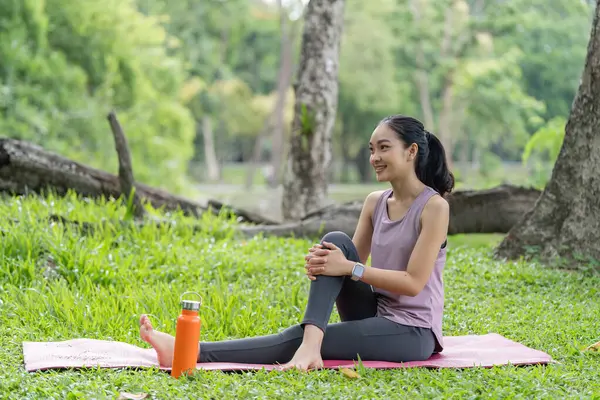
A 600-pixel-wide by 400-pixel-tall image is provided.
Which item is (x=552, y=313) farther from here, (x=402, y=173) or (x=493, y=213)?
(x=493, y=213)

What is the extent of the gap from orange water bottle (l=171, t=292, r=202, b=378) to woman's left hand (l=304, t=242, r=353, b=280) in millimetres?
595

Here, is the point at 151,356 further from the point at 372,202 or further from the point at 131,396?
the point at 372,202

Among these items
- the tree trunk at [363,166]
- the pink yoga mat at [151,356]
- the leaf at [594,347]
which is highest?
the leaf at [594,347]

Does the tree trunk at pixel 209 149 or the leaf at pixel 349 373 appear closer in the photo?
the leaf at pixel 349 373

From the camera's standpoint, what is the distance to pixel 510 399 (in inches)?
133

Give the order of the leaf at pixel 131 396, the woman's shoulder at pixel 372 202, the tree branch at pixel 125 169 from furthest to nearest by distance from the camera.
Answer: the tree branch at pixel 125 169
the woman's shoulder at pixel 372 202
the leaf at pixel 131 396

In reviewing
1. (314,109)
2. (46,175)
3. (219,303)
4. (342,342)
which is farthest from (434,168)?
(314,109)

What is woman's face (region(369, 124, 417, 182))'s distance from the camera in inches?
154

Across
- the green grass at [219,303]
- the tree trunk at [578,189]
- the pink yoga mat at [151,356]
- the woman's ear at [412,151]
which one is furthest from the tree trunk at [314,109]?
the woman's ear at [412,151]

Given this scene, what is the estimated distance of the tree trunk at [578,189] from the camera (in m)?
6.38

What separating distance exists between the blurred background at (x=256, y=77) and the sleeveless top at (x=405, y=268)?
214 inches

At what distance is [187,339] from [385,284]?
0.97m

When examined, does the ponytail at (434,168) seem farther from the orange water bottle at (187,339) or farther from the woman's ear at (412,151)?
the orange water bottle at (187,339)

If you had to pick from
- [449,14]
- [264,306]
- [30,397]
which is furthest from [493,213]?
[449,14]
